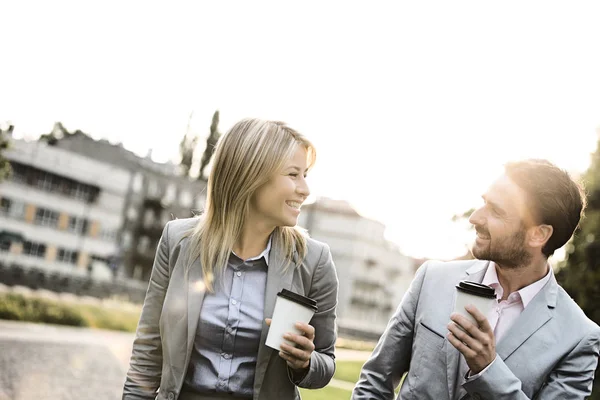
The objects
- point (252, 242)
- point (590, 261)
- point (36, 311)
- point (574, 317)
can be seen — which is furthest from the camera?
point (36, 311)

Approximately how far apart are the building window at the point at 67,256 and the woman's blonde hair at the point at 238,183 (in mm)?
56538

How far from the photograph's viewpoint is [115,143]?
62250mm

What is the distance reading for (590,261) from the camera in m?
14.1

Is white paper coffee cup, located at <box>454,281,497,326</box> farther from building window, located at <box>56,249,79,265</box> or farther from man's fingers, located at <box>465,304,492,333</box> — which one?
building window, located at <box>56,249,79,265</box>

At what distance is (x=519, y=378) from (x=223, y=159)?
1652mm

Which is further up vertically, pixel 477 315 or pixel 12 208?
pixel 477 315

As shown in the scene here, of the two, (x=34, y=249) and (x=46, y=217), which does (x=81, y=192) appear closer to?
(x=46, y=217)

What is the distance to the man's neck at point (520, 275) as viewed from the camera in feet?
10.4

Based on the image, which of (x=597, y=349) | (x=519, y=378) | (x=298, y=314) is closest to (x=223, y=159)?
(x=298, y=314)

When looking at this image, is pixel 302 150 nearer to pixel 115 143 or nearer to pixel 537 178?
pixel 537 178

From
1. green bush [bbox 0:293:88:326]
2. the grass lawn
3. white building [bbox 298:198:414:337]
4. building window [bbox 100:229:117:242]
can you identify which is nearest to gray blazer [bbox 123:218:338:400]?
the grass lawn

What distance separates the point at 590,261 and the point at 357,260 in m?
66.5

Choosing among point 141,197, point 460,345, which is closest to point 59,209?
point 141,197

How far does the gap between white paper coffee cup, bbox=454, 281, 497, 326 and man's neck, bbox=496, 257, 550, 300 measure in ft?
1.76
